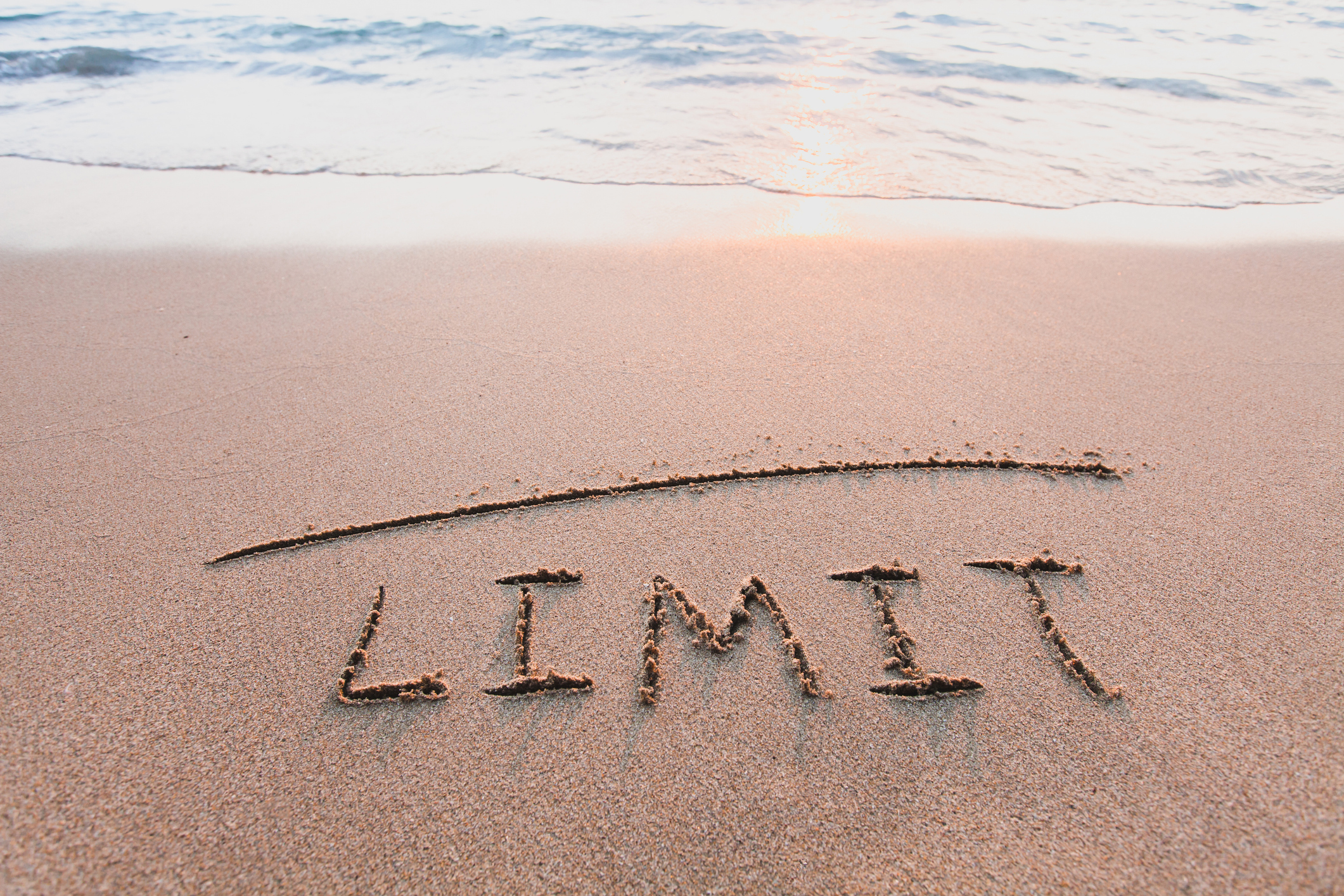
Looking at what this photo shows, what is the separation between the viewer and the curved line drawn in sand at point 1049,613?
153cm

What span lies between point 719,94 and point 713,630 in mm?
6079

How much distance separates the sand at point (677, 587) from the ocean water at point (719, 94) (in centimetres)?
206

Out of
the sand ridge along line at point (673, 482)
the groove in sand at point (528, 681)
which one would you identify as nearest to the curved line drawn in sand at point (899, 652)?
the sand ridge along line at point (673, 482)

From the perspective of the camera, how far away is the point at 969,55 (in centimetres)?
727

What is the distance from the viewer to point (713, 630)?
1.66 meters

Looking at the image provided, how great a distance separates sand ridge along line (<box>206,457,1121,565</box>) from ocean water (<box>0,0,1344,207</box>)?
2709 mm

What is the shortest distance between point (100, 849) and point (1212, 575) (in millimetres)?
2634

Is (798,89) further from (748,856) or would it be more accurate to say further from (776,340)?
(748,856)

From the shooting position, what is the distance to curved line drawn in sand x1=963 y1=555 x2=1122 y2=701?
1.53m

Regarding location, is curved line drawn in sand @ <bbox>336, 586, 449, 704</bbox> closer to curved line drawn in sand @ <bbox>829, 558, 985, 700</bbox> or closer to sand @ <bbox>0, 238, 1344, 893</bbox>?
sand @ <bbox>0, 238, 1344, 893</bbox>

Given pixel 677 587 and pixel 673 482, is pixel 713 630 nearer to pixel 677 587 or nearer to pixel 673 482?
pixel 677 587

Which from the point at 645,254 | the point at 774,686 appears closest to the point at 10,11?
the point at 645,254

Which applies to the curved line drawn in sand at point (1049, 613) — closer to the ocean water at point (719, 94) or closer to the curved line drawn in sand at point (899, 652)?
the curved line drawn in sand at point (899, 652)

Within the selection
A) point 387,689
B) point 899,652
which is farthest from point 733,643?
point 387,689
